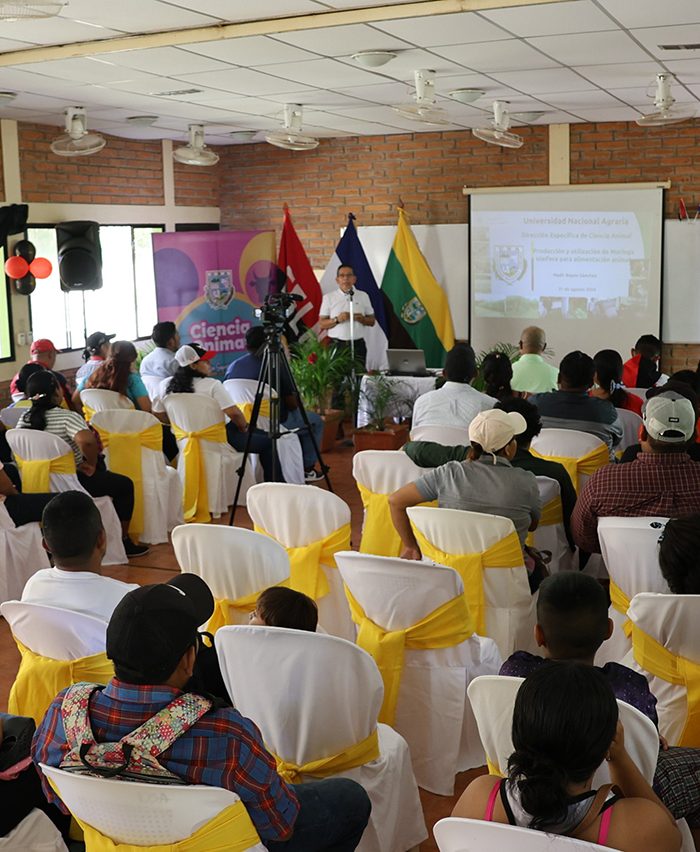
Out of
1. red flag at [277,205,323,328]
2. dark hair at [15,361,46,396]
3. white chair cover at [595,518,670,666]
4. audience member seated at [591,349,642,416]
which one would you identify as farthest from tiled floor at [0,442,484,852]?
red flag at [277,205,323,328]

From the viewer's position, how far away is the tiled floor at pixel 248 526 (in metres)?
3.45

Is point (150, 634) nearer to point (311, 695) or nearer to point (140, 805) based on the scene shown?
point (140, 805)

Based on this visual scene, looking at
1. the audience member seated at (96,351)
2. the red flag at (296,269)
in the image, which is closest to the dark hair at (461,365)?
the audience member seated at (96,351)

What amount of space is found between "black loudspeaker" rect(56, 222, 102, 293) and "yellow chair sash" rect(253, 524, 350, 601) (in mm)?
5774

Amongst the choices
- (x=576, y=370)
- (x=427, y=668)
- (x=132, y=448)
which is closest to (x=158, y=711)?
(x=427, y=668)

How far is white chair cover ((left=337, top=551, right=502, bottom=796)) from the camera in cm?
331

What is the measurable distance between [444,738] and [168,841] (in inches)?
62.2

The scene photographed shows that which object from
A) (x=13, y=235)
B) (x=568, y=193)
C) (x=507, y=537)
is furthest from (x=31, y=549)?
(x=568, y=193)

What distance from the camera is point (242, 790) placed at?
7.02 feet

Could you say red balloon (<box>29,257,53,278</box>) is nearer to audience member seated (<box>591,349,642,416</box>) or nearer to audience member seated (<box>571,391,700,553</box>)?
audience member seated (<box>591,349,642,416</box>)

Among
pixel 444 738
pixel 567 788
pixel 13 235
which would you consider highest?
pixel 13 235

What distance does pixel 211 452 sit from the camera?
23.2ft

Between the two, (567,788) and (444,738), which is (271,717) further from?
(567,788)

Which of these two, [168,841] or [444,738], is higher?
[168,841]
